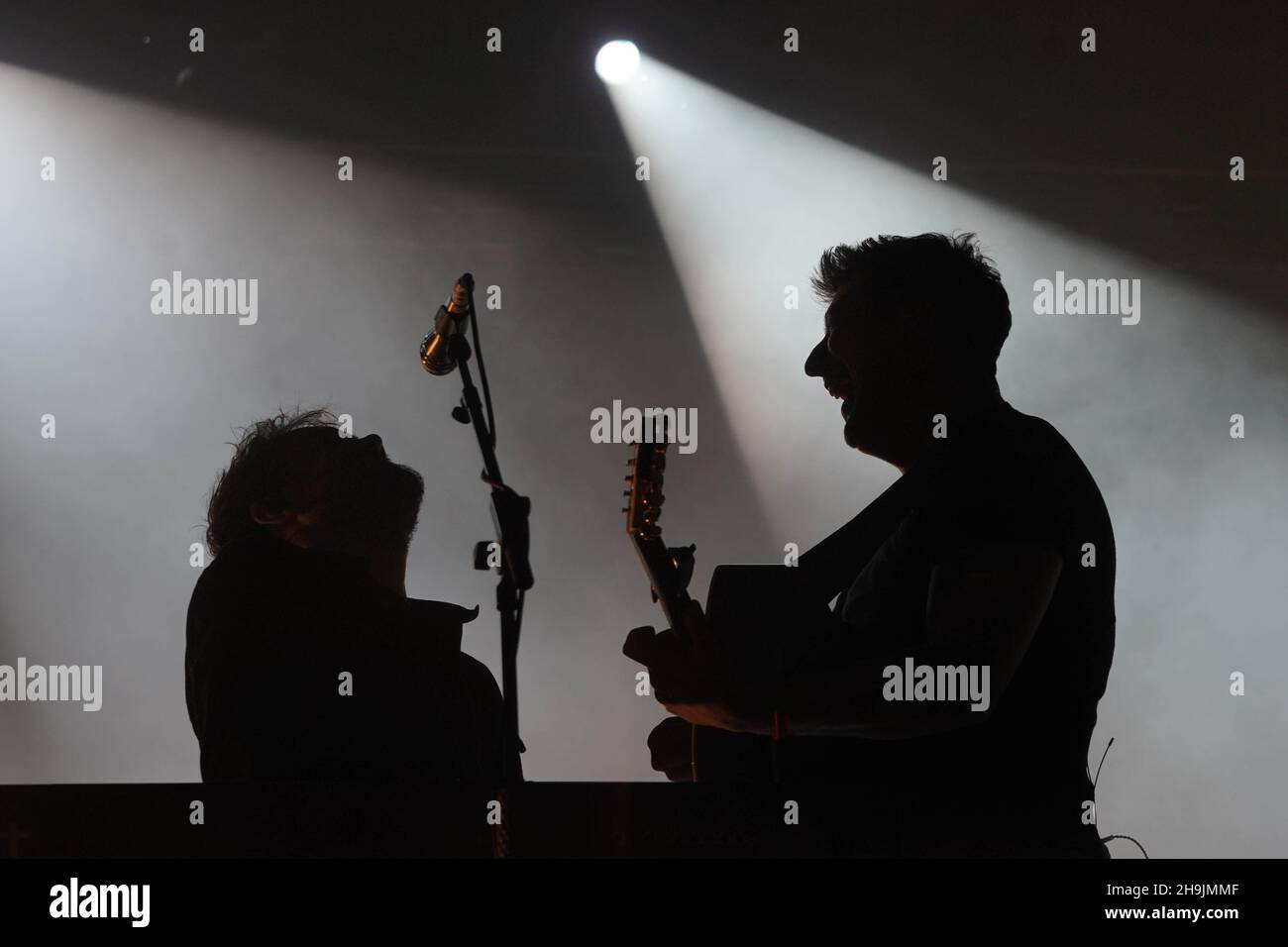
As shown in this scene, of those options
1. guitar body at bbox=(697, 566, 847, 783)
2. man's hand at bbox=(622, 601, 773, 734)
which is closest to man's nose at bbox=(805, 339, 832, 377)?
guitar body at bbox=(697, 566, 847, 783)

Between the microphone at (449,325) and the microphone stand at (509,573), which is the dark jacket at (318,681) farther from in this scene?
the microphone at (449,325)

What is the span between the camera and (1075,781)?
1.40 m

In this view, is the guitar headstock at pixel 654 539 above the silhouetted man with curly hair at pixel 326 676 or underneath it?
above

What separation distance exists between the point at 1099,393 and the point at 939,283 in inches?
43.8

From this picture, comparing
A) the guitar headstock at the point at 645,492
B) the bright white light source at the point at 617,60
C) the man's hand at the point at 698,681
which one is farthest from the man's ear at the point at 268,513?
the bright white light source at the point at 617,60

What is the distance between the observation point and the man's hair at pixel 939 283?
1722mm

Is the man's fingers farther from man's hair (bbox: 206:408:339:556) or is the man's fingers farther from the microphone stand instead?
man's hair (bbox: 206:408:339:556)

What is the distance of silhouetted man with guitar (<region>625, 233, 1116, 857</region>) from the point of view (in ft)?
4.45

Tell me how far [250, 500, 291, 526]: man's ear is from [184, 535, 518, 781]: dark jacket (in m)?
0.19

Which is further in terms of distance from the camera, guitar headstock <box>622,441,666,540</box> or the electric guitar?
guitar headstock <box>622,441,666,540</box>

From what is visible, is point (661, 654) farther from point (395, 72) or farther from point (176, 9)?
point (176, 9)

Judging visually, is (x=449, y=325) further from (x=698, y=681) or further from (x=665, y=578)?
(x=698, y=681)

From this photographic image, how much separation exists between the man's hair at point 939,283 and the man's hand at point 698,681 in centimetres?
68
